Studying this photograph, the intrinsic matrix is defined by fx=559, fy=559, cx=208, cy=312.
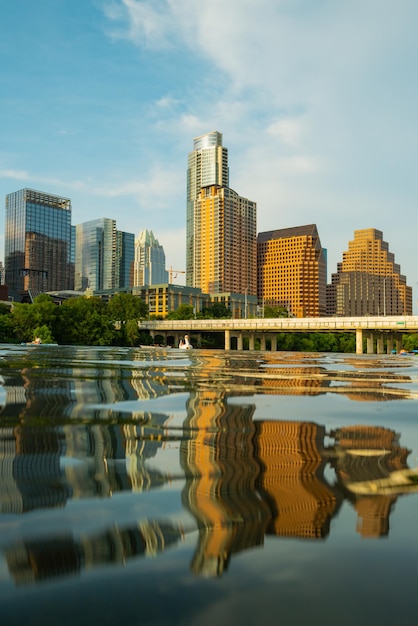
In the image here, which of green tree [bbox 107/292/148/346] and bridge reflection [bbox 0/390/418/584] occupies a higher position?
green tree [bbox 107/292/148/346]

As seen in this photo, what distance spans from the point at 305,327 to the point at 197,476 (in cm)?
8570

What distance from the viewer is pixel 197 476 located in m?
3.29

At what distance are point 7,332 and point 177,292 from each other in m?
113

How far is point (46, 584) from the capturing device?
1854 millimetres

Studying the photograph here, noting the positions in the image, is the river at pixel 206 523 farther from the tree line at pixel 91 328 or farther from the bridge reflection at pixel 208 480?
the tree line at pixel 91 328

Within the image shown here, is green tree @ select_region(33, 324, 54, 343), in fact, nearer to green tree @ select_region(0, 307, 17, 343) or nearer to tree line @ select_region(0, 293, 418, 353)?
tree line @ select_region(0, 293, 418, 353)

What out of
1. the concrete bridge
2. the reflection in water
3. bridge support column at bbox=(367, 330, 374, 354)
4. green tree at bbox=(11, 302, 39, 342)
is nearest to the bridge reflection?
the reflection in water

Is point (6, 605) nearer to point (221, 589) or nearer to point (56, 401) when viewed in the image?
point (221, 589)

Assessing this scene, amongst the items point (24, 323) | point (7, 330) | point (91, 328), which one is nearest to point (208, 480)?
point (24, 323)

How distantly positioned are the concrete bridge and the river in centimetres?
7648

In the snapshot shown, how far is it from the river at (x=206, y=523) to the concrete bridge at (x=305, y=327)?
3011 inches

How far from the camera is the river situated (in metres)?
1.76

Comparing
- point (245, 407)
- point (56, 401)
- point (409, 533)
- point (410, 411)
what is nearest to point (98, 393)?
point (56, 401)

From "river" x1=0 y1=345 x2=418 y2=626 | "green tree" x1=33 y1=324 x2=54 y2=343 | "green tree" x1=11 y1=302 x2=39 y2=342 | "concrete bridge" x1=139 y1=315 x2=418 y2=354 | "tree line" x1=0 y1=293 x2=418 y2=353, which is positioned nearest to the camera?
"river" x1=0 y1=345 x2=418 y2=626
